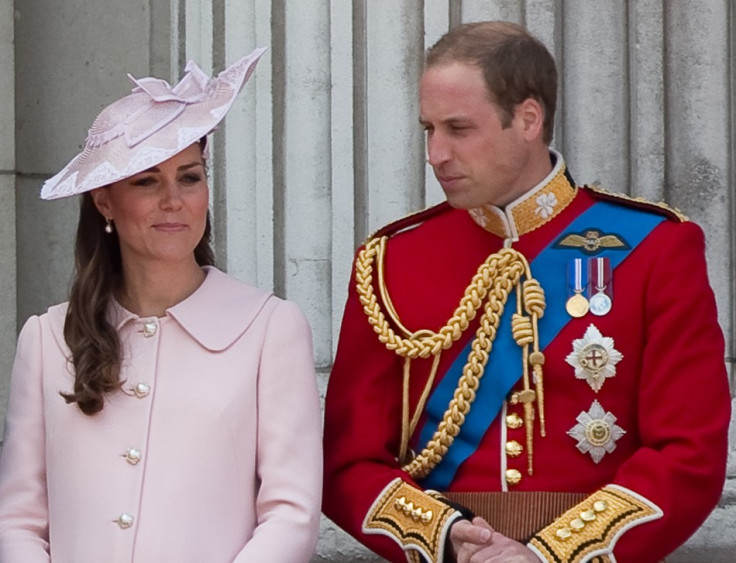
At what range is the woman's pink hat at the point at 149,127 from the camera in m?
3.85

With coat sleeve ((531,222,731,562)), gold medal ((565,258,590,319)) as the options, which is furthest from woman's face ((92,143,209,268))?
coat sleeve ((531,222,731,562))

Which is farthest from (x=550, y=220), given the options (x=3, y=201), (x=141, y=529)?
(x=3, y=201)

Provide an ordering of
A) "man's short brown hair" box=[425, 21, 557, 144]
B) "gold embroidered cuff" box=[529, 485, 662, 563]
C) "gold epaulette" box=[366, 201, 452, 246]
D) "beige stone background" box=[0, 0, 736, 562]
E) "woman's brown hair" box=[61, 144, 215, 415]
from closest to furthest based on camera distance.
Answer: "gold embroidered cuff" box=[529, 485, 662, 563] < "woman's brown hair" box=[61, 144, 215, 415] < "man's short brown hair" box=[425, 21, 557, 144] < "gold epaulette" box=[366, 201, 452, 246] < "beige stone background" box=[0, 0, 736, 562]

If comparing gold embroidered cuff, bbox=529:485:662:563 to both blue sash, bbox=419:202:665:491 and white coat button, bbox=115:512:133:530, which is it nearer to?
blue sash, bbox=419:202:665:491

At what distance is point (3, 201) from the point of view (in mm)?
5293

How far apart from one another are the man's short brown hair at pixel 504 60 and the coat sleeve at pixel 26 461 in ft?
3.49

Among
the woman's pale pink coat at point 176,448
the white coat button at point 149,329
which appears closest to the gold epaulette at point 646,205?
the woman's pale pink coat at point 176,448

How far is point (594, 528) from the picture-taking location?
377 centimetres

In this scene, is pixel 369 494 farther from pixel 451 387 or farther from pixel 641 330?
pixel 641 330

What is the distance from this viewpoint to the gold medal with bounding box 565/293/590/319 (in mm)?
3963

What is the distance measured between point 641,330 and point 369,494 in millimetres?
668

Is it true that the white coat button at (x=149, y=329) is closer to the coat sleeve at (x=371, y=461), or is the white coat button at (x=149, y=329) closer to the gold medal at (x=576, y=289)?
the coat sleeve at (x=371, y=461)

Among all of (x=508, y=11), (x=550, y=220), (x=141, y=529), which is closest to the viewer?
(x=141, y=529)

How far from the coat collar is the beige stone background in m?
1.23
